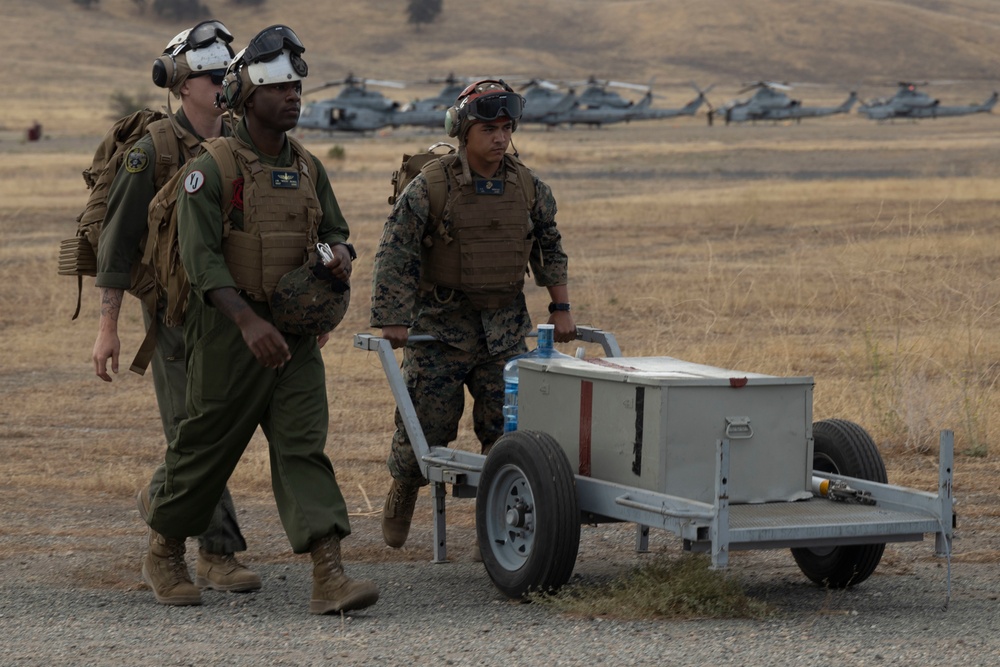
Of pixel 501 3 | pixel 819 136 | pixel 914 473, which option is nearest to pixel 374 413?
pixel 914 473

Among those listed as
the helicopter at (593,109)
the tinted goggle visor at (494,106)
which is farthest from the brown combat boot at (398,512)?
the helicopter at (593,109)

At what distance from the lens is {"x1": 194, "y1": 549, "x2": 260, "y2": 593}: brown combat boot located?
6.11 meters

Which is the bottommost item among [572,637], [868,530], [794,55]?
[572,637]

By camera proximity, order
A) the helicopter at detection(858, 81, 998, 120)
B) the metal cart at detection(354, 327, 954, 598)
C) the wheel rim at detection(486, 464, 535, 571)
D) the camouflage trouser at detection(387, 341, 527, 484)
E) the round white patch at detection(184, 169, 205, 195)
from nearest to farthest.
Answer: the metal cart at detection(354, 327, 954, 598) < the round white patch at detection(184, 169, 205, 195) < the wheel rim at detection(486, 464, 535, 571) < the camouflage trouser at detection(387, 341, 527, 484) < the helicopter at detection(858, 81, 998, 120)

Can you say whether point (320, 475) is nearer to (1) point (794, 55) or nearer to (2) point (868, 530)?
(2) point (868, 530)

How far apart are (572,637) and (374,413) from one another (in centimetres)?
593

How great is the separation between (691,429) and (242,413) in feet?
5.49

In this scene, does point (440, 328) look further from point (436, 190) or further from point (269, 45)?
point (269, 45)

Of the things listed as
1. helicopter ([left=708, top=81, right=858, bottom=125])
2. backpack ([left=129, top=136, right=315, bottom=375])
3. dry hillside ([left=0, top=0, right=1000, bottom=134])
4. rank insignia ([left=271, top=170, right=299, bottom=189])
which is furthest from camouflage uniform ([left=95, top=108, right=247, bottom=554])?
dry hillside ([left=0, top=0, right=1000, bottom=134])

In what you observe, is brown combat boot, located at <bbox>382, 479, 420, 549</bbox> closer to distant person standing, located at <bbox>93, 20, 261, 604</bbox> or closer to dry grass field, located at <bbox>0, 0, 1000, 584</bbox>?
dry grass field, located at <bbox>0, 0, 1000, 584</bbox>

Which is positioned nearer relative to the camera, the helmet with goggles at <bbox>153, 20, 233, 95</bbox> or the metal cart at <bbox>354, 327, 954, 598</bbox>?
the metal cart at <bbox>354, 327, 954, 598</bbox>

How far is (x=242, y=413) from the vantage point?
5699 millimetres

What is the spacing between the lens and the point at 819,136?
2653 inches

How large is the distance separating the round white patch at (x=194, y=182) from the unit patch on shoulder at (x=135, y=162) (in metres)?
0.54
